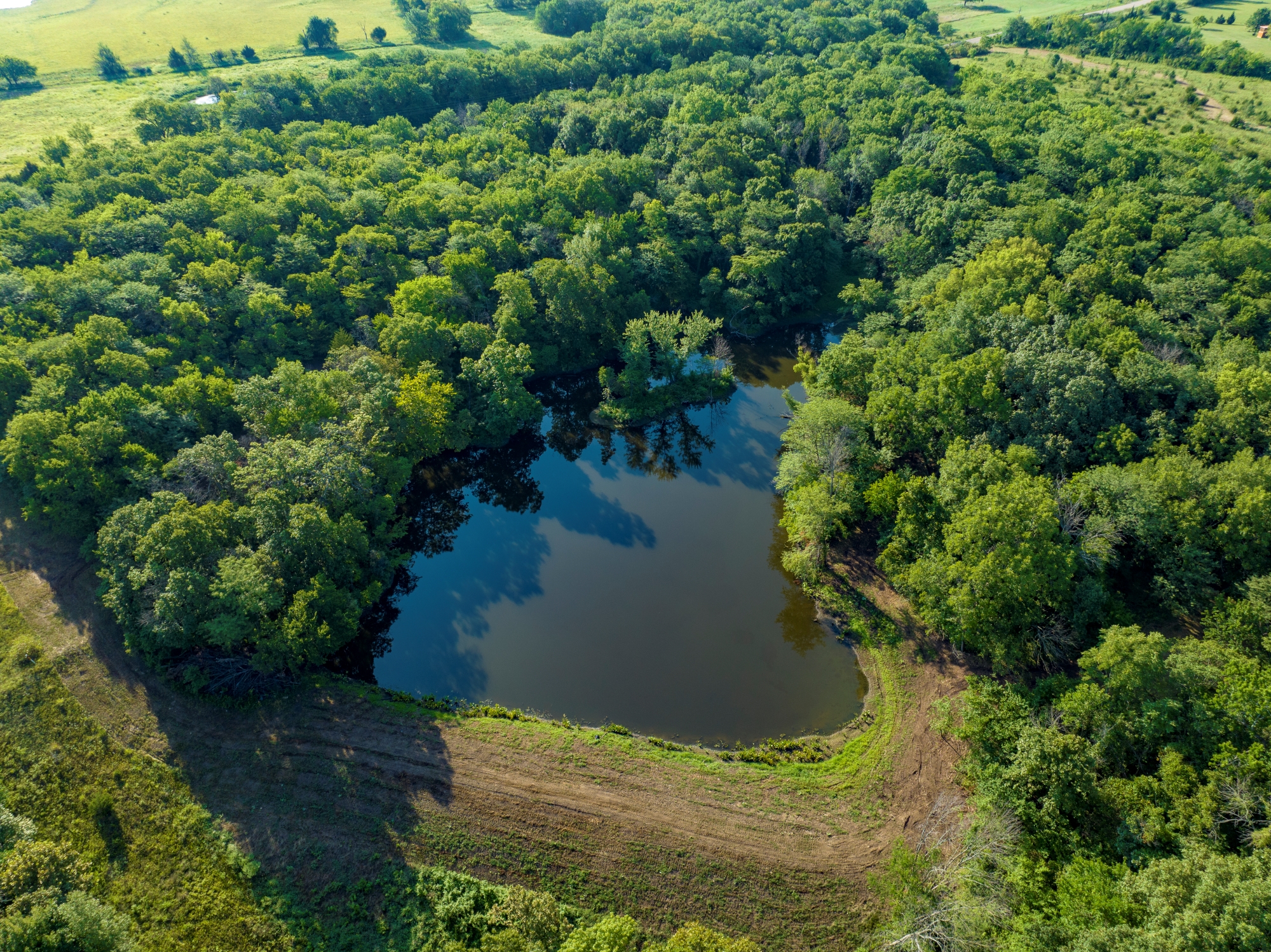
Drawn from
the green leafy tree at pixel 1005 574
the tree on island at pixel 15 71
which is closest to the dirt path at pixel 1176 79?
the green leafy tree at pixel 1005 574

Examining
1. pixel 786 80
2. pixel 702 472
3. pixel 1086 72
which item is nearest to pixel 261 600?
pixel 702 472

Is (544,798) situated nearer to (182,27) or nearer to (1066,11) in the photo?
(182,27)

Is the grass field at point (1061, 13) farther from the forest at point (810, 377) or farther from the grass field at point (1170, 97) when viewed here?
the forest at point (810, 377)

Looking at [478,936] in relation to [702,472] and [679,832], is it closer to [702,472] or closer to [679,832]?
[679,832]

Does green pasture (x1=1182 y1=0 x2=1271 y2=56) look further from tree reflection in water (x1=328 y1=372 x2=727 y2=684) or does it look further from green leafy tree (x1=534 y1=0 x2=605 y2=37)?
tree reflection in water (x1=328 y1=372 x2=727 y2=684)

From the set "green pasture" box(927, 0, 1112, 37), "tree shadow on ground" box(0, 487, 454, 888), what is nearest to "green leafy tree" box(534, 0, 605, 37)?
"green pasture" box(927, 0, 1112, 37)
